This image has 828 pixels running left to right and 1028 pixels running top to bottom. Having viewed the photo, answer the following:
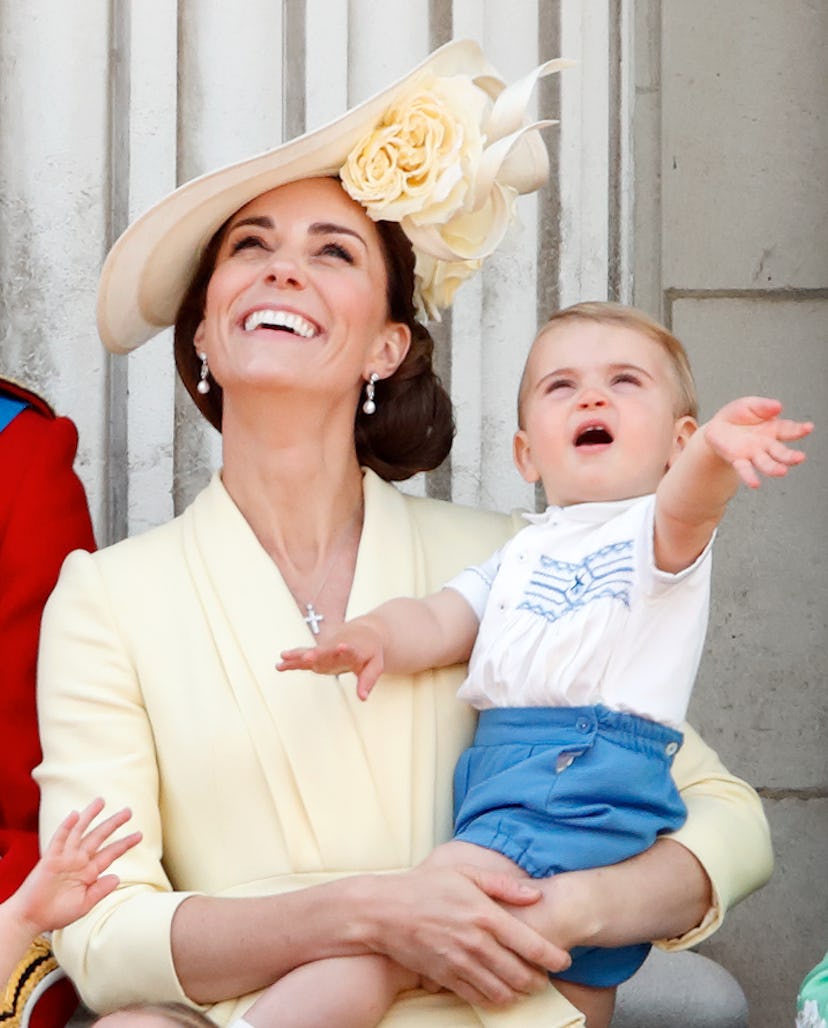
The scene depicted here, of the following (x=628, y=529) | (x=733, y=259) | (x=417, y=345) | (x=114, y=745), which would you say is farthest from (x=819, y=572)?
(x=114, y=745)

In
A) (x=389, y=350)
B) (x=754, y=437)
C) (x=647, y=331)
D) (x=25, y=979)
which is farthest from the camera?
(x=389, y=350)

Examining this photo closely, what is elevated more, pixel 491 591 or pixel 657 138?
pixel 657 138

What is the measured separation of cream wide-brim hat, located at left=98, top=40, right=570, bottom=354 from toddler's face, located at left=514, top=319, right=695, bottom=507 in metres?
0.28

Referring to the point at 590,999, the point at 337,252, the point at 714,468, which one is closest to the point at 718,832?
the point at 590,999

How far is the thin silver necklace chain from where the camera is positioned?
3.36 meters

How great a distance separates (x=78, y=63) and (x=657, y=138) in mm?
1004

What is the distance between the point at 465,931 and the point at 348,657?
37cm

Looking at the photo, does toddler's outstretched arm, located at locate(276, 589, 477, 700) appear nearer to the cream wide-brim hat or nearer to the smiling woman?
the smiling woman

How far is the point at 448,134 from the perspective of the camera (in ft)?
11.1

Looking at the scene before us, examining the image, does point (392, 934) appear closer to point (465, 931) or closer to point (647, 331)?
point (465, 931)

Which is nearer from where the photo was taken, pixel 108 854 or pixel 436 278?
pixel 108 854

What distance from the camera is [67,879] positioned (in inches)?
110

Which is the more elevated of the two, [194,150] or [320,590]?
[194,150]

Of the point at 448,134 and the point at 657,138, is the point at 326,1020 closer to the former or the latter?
the point at 448,134
